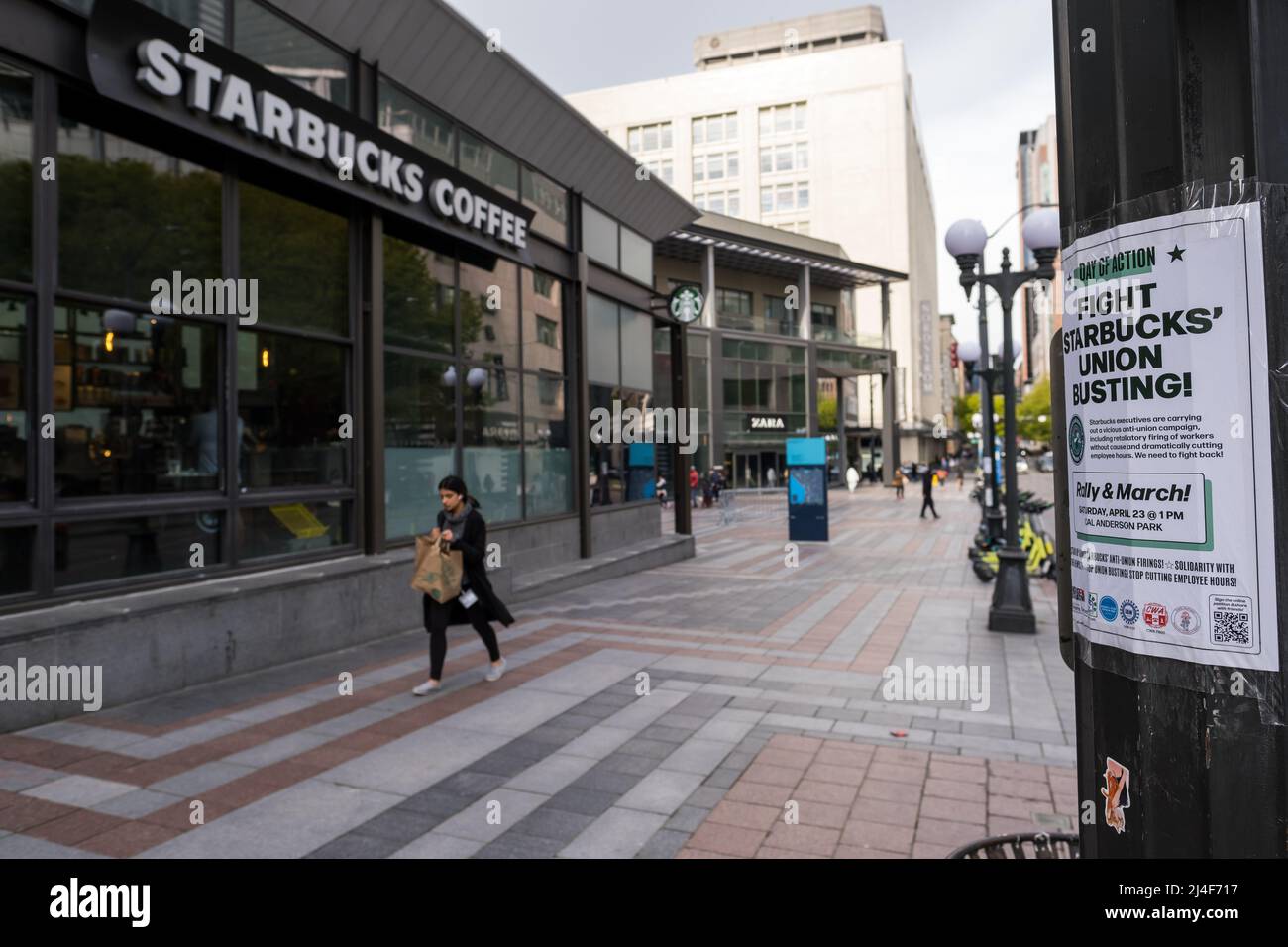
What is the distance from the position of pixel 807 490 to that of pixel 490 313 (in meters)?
11.0

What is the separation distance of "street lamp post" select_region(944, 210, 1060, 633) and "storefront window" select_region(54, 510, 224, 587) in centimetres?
855

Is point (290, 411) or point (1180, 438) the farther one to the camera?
point (290, 411)

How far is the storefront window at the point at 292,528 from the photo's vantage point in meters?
8.70

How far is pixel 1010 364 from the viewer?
12492 millimetres

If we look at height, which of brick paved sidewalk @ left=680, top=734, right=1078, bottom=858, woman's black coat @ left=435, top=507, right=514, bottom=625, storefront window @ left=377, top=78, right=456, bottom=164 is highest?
storefront window @ left=377, top=78, right=456, bottom=164

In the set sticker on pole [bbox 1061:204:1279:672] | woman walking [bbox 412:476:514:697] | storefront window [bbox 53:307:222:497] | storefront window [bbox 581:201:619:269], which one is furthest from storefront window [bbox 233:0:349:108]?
sticker on pole [bbox 1061:204:1279:672]

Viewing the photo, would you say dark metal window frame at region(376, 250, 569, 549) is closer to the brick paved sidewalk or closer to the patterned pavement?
the patterned pavement

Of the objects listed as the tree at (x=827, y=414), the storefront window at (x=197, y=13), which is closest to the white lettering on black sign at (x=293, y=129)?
the storefront window at (x=197, y=13)

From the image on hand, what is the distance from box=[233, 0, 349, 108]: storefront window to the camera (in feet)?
28.1

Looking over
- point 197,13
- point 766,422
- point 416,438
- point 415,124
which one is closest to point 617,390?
point 416,438

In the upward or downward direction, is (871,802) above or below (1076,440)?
below

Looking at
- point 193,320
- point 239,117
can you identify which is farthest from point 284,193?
point 193,320

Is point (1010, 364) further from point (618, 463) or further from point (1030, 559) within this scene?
point (618, 463)
